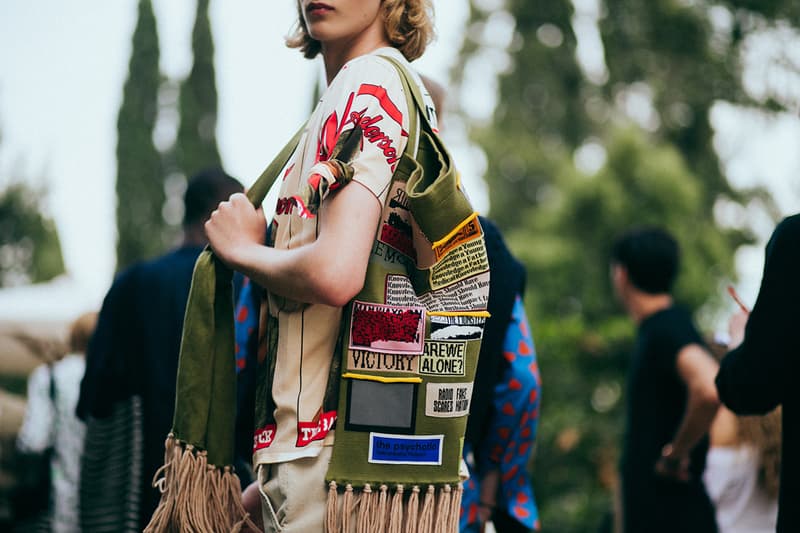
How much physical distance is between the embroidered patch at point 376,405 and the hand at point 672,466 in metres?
2.28

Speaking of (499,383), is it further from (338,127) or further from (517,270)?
(338,127)

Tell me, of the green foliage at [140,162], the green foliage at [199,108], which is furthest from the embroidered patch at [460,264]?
the green foliage at [199,108]

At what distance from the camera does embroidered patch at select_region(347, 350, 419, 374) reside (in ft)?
5.59

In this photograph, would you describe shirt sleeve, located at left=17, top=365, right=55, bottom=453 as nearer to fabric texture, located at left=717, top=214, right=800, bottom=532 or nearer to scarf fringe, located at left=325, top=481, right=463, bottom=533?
scarf fringe, located at left=325, top=481, right=463, bottom=533

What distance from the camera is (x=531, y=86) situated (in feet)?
73.4

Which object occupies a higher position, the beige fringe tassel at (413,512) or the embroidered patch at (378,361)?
the embroidered patch at (378,361)

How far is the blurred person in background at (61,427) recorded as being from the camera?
4.49m

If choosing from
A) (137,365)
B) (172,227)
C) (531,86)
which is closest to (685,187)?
(531,86)

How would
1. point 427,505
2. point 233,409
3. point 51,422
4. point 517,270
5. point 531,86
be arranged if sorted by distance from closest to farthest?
point 427,505
point 233,409
point 517,270
point 51,422
point 531,86

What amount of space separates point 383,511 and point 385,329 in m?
0.32

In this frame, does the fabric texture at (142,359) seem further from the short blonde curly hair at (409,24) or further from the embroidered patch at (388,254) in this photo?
the embroidered patch at (388,254)

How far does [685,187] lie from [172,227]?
21.9m

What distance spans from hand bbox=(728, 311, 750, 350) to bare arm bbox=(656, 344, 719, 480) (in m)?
1.02

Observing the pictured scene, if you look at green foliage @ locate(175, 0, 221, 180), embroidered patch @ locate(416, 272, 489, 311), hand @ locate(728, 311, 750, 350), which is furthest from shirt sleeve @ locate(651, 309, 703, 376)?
green foliage @ locate(175, 0, 221, 180)
